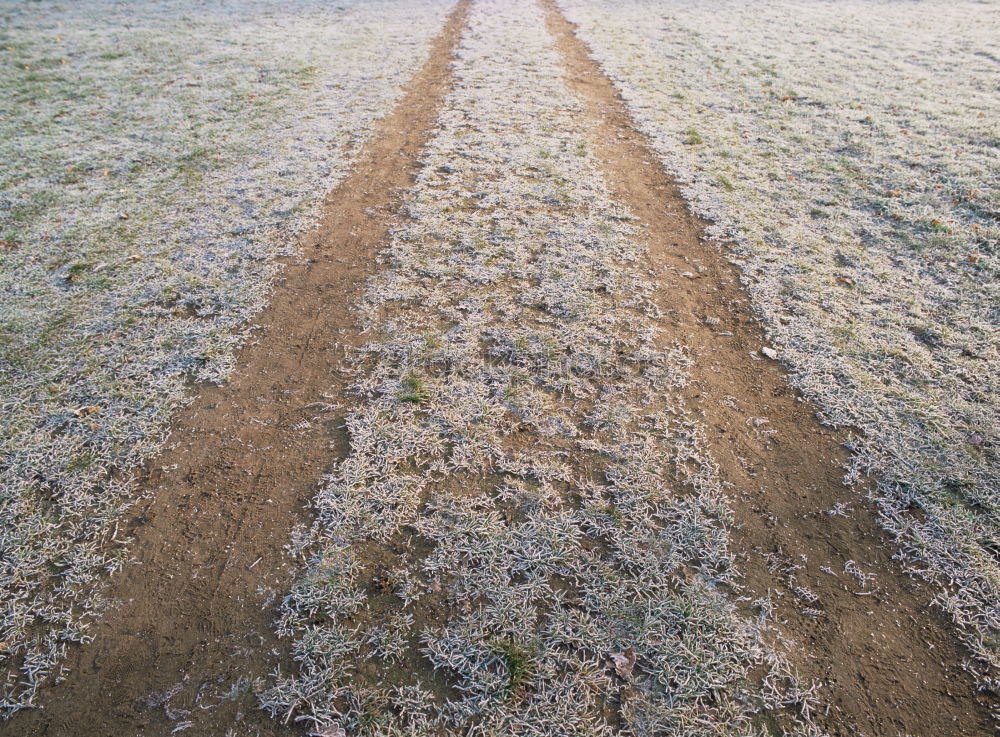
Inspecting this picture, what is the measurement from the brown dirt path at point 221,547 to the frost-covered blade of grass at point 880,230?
412cm

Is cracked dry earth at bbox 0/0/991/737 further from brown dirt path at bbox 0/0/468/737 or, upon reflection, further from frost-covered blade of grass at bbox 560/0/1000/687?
frost-covered blade of grass at bbox 560/0/1000/687

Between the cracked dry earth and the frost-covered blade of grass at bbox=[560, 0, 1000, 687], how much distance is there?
42 cm

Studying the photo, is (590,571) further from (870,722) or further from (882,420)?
(882,420)

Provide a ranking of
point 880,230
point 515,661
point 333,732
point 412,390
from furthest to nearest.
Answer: point 880,230
point 412,390
point 515,661
point 333,732

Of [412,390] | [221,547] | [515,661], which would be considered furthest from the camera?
[412,390]

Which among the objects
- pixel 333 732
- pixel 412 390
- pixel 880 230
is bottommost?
pixel 333 732

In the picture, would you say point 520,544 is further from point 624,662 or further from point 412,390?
point 412,390

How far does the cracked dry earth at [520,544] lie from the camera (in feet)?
8.95

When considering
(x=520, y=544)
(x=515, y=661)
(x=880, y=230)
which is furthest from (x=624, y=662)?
(x=880, y=230)

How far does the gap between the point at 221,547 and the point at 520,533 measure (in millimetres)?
1976

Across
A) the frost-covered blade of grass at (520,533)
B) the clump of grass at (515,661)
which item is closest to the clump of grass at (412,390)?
the frost-covered blade of grass at (520,533)

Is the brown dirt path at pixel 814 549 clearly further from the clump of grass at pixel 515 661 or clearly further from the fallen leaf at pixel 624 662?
the clump of grass at pixel 515 661

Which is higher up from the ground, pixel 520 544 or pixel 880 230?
pixel 880 230

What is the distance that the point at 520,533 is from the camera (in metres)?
3.44
